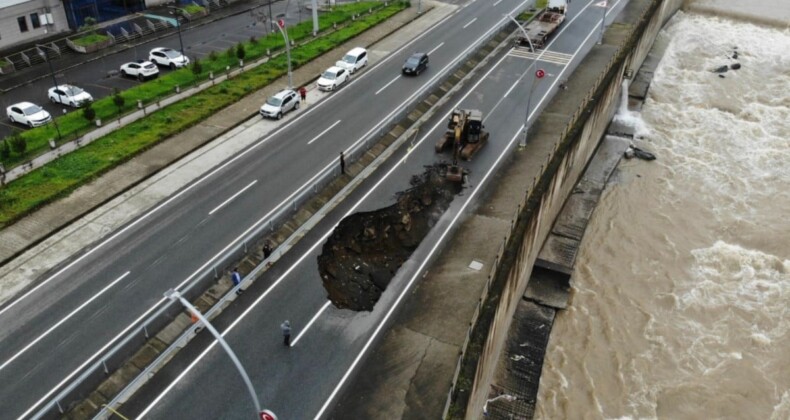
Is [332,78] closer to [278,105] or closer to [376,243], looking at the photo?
[278,105]

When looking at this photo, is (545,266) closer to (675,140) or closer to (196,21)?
(675,140)

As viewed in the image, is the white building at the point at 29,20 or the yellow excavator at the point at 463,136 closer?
the yellow excavator at the point at 463,136

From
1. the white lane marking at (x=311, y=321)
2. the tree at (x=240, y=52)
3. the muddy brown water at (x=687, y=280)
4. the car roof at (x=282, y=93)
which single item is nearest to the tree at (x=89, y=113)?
the car roof at (x=282, y=93)

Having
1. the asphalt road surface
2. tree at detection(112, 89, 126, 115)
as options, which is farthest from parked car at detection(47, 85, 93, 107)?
tree at detection(112, 89, 126, 115)

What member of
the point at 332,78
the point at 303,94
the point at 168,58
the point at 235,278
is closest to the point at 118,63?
the point at 168,58

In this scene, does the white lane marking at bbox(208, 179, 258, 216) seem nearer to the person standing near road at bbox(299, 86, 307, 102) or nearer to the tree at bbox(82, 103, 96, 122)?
the person standing near road at bbox(299, 86, 307, 102)

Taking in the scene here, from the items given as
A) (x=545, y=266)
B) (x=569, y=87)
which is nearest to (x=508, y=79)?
(x=569, y=87)

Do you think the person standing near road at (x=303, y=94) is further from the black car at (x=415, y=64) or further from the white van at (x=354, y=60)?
the black car at (x=415, y=64)
